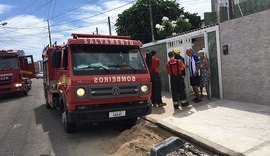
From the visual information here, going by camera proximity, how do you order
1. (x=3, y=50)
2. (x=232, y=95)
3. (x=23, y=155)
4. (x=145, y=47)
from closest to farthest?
(x=23, y=155) → (x=232, y=95) → (x=145, y=47) → (x=3, y=50)

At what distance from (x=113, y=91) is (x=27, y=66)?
1245 cm

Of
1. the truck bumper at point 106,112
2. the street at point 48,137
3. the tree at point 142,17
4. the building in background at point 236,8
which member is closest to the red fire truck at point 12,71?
the street at point 48,137

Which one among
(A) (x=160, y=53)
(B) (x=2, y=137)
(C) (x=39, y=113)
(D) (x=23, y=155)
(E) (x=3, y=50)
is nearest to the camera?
(D) (x=23, y=155)

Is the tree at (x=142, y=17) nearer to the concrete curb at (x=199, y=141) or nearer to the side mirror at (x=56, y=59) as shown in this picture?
the side mirror at (x=56, y=59)

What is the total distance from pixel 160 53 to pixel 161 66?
1.89 feet

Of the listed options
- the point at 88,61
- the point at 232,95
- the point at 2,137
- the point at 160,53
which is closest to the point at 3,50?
the point at 160,53

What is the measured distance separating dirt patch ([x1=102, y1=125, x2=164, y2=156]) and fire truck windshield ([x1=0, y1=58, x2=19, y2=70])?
39.8 feet

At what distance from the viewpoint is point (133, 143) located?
6.11 metres

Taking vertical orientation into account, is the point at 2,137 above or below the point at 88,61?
below

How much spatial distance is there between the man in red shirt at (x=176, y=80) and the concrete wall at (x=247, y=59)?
4.54ft

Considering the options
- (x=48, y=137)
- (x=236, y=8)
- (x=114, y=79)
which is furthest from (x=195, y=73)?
(x=236, y=8)

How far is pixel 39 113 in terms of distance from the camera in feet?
37.8

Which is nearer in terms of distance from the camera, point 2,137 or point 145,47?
point 2,137

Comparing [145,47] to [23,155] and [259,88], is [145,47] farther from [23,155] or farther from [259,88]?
[23,155]
